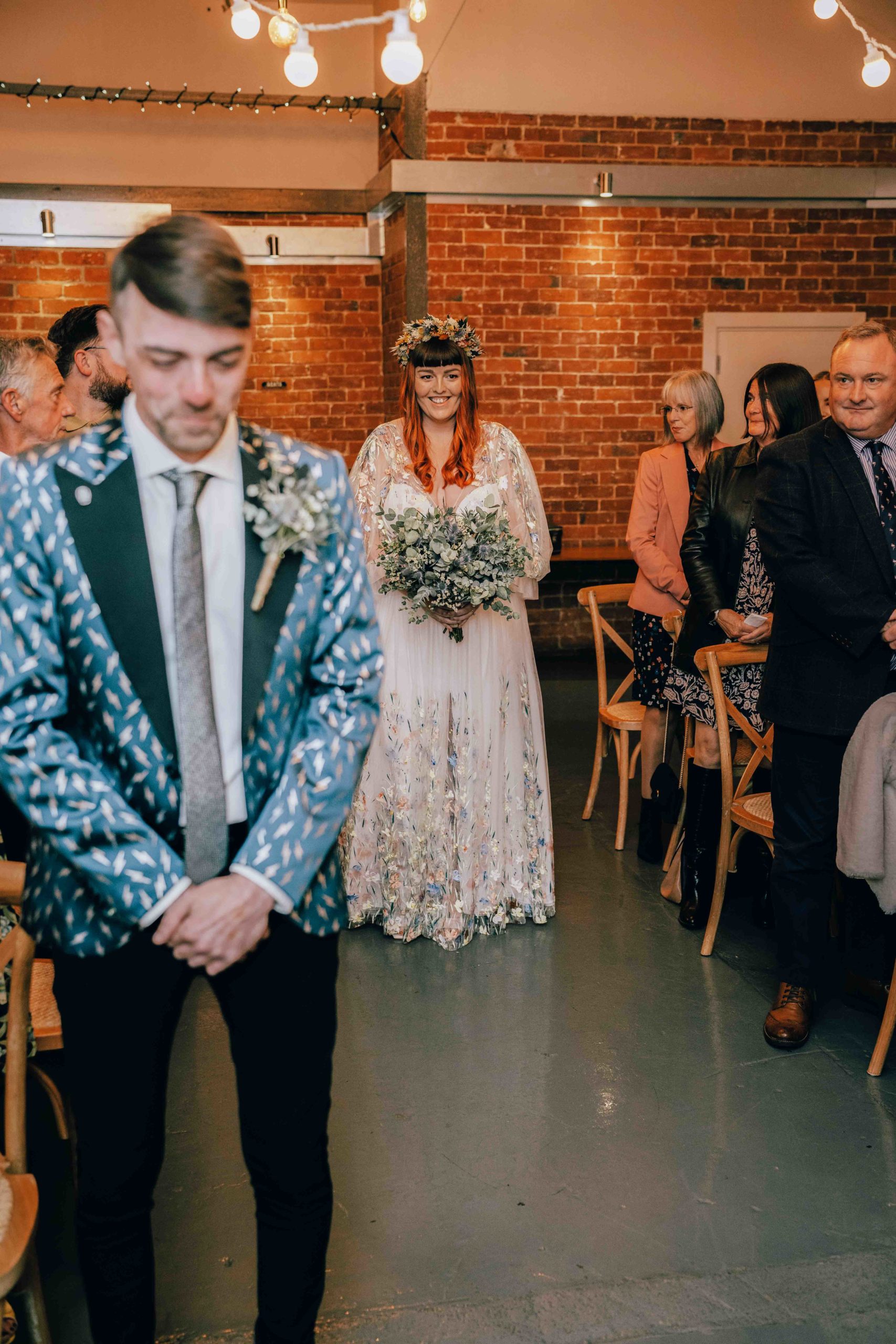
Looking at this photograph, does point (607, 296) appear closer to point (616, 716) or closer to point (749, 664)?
point (616, 716)

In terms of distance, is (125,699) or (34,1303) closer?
(125,699)

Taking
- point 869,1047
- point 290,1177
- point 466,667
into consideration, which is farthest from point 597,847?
point 290,1177

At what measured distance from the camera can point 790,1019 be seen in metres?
3.00

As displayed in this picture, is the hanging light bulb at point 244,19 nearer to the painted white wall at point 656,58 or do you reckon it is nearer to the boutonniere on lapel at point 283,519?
the painted white wall at point 656,58

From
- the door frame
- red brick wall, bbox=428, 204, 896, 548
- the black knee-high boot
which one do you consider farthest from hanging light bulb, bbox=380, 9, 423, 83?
the door frame

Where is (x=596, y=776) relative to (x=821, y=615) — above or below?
below

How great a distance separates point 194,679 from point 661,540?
3.47m

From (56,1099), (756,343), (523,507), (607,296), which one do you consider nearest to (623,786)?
(523,507)

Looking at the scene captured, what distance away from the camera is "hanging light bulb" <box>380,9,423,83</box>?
342 cm

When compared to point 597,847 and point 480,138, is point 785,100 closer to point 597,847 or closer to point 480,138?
point 480,138

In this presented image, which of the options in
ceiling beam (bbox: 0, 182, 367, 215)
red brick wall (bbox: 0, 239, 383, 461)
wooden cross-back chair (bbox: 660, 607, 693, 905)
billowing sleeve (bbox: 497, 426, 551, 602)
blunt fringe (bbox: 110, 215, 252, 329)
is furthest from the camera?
red brick wall (bbox: 0, 239, 383, 461)

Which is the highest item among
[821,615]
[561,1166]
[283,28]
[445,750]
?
[283,28]

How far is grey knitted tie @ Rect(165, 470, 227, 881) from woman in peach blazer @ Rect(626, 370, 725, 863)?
10.4 ft

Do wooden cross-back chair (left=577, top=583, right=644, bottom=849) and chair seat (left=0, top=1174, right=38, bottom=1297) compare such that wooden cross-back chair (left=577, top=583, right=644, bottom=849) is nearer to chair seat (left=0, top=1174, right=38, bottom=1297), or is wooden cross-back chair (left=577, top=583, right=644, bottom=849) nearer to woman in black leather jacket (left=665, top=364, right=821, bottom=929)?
woman in black leather jacket (left=665, top=364, right=821, bottom=929)
